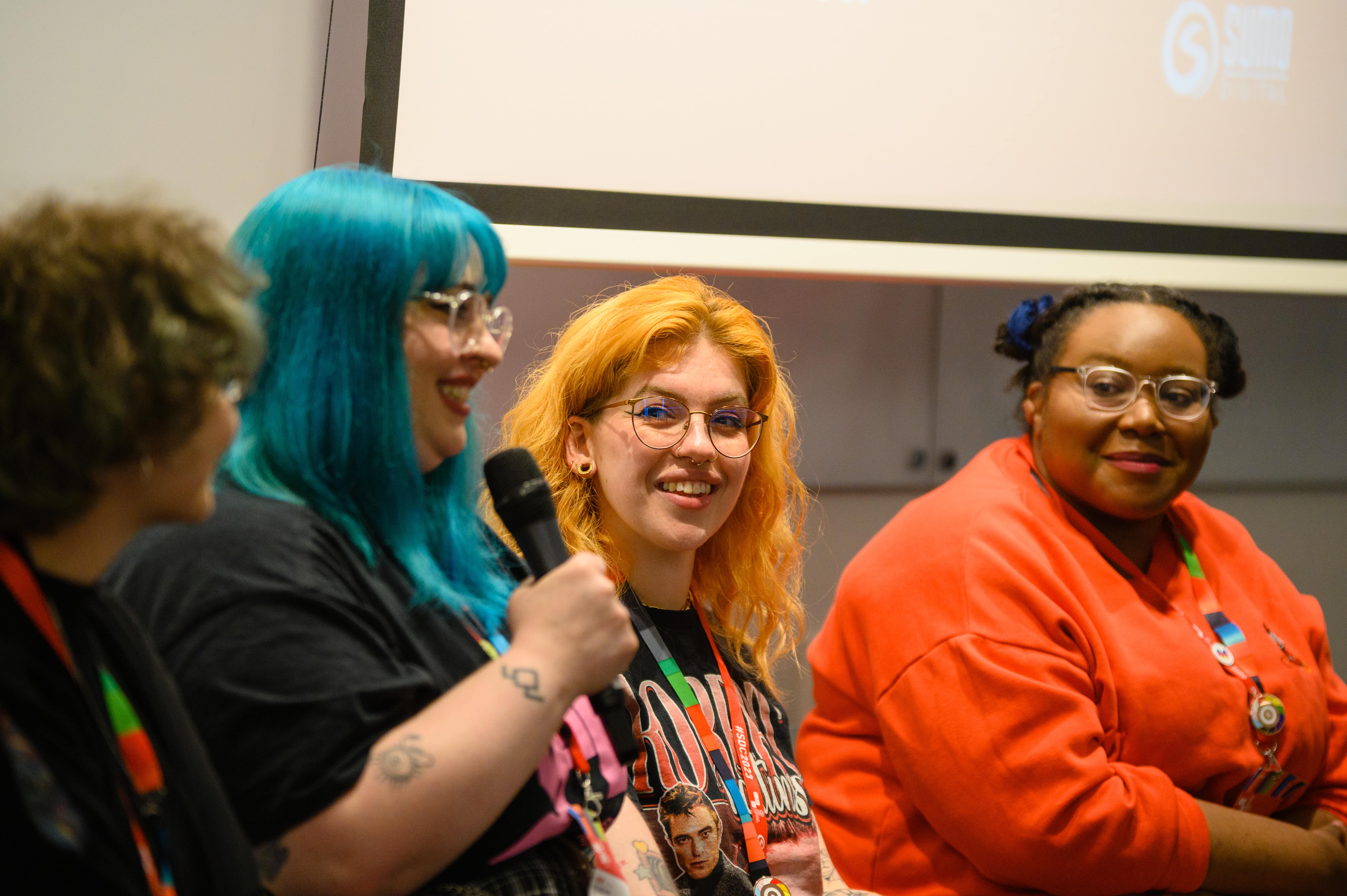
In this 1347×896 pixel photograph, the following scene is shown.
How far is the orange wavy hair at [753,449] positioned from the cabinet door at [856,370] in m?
0.73

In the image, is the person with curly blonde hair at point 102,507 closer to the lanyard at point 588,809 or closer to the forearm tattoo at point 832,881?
the lanyard at point 588,809

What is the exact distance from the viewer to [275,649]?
81cm

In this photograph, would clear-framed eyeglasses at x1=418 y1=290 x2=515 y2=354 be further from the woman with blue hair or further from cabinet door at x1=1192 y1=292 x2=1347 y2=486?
cabinet door at x1=1192 y1=292 x2=1347 y2=486

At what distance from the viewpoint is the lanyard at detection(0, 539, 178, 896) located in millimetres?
704

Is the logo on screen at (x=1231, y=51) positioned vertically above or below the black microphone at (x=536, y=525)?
above

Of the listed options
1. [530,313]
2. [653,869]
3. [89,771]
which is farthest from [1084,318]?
[89,771]

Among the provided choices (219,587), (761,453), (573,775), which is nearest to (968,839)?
(761,453)

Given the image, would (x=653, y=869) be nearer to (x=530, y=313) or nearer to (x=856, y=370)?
(x=530, y=313)

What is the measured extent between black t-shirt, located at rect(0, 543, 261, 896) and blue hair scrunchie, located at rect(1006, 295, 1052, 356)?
5.97ft

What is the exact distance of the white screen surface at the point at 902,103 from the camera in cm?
202

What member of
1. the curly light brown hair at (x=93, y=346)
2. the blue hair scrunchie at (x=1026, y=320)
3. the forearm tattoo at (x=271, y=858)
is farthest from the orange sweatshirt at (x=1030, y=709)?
the curly light brown hair at (x=93, y=346)

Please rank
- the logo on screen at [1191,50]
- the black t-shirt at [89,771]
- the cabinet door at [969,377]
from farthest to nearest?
the cabinet door at [969,377] < the logo on screen at [1191,50] < the black t-shirt at [89,771]

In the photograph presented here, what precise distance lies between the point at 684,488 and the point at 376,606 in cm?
78

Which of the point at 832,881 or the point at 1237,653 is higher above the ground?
the point at 1237,653
